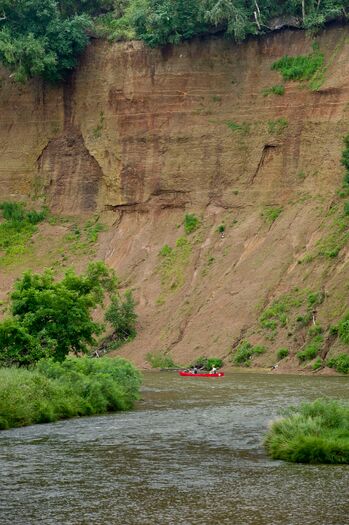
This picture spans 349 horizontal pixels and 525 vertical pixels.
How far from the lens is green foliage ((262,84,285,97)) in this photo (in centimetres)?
6500

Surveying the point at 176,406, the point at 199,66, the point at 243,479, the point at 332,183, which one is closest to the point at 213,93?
the point at 199,66

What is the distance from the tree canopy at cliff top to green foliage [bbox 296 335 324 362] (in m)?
22.0

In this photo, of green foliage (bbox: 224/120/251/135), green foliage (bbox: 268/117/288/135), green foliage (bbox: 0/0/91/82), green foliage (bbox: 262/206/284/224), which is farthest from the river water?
green foliage (bbox: 0/0/91/82)

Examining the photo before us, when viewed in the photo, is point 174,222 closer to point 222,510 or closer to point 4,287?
point 4,287

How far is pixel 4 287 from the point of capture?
220ft

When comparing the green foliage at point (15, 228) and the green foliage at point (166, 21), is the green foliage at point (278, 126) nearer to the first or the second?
the green foliage at point (166, 21)

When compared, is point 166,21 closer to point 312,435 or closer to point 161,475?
point 312,435

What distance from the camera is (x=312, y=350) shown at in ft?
164

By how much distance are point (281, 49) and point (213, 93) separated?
4.93 m

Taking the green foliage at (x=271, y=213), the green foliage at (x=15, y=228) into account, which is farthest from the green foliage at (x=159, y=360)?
the green foliage at (x=15, y=228)

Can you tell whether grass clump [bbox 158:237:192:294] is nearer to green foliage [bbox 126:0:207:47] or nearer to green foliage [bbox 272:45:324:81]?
green foliage [bbox 272:45:324:81]

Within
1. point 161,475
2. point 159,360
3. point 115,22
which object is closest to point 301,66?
point 115,22

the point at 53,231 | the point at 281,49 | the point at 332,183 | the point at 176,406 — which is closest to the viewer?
the point at 176,406

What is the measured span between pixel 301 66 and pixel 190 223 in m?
11.4
